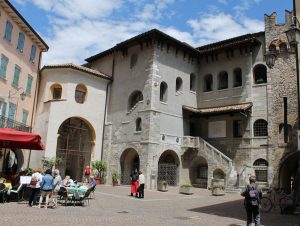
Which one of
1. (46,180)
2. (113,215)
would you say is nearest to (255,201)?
(113,215)

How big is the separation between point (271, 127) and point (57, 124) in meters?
17.2

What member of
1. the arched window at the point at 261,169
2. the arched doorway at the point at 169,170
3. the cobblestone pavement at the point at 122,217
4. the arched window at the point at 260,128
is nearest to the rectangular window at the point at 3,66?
the cobblestone pavement at the point at 122,217

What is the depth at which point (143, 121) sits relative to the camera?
85.7 ft

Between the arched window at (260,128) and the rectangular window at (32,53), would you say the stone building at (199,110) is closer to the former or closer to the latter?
the arched window at (260,128)

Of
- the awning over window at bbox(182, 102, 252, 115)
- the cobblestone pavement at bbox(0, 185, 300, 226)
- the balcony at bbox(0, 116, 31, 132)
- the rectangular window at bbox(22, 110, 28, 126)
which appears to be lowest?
the cobblestone pavement at bbox(0, 185, 300, 226)

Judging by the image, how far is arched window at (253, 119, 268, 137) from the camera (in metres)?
26.3

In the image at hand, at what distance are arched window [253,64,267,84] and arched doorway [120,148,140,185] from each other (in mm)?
12256

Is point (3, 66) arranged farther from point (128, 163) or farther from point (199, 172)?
point (199, 172)

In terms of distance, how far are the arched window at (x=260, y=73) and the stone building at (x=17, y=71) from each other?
60.0 feet

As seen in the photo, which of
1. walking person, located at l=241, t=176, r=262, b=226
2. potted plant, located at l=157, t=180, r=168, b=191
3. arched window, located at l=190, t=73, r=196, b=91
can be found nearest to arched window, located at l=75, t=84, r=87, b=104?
arched window, located at l=190, t=73, r=196, b=91

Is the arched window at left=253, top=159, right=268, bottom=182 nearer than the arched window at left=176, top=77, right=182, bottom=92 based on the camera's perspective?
Yes

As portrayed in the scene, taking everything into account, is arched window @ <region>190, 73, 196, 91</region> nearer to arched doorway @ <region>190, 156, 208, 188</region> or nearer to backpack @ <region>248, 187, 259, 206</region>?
arched doorway @ <region>190, 156, 208, 188</region>

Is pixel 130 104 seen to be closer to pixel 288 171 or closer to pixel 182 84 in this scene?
pixel 182 84

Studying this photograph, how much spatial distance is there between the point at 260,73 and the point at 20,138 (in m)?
21.2
